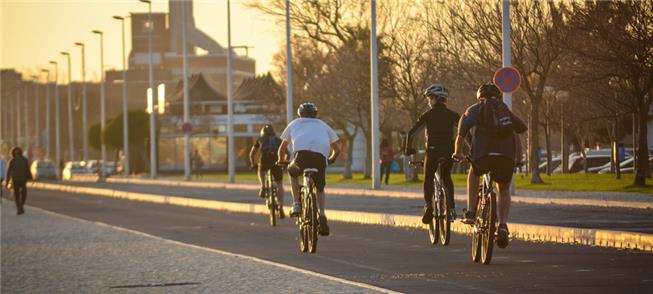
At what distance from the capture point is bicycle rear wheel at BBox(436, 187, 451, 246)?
1677cm

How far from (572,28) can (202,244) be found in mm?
20729

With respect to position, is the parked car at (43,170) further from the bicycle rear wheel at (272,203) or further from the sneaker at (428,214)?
the sneaker at (428,214)

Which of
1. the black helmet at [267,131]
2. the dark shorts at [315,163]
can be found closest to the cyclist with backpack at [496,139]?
the dark shorts at [315,163]

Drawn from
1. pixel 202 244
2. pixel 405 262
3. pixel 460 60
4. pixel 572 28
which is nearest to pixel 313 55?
pixel 460 60

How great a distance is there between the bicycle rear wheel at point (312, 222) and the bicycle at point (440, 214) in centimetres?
128

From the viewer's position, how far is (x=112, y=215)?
33.8 metres

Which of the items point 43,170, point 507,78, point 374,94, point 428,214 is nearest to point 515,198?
point 507,78

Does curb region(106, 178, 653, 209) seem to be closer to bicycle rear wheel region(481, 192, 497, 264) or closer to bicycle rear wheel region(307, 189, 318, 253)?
bicycle rear wheel region(307, 189, 318, 253)

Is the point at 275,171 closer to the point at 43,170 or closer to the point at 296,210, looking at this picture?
the point at 296,210

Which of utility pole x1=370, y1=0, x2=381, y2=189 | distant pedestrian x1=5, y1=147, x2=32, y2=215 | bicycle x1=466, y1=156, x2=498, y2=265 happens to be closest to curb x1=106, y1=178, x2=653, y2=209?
utility pole x1=370, y1=0, x2=381, y2=189

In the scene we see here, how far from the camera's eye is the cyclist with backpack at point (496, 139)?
14008mm

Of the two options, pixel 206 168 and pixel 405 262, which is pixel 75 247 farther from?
pixel 206 168

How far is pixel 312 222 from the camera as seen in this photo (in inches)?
663

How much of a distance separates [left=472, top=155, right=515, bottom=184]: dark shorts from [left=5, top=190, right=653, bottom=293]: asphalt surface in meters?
0.89
